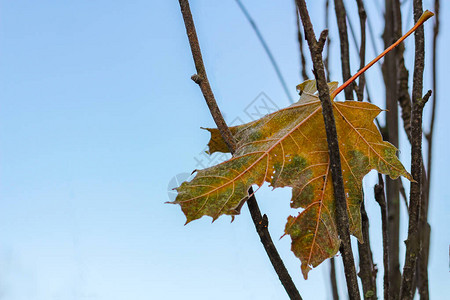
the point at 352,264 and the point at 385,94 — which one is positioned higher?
the point at 385,94

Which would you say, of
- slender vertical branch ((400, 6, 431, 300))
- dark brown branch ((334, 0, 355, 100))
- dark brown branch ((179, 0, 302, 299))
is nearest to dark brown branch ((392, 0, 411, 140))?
dark brown branch ((334, 0, 355, 100))

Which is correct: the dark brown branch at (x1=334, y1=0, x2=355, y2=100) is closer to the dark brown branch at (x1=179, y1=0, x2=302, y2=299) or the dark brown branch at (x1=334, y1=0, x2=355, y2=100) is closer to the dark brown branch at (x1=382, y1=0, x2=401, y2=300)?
the dark brown branch at (x1=382, y1=0, x2=401, y2=300)

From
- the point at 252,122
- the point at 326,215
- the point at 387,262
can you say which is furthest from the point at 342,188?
the point at 387,262

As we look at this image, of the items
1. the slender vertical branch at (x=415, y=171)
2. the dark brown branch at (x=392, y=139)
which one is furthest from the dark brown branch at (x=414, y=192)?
the dark brown branch at (x=392, y=139)

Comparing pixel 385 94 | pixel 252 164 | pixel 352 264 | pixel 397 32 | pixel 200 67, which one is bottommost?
pixel 352 264

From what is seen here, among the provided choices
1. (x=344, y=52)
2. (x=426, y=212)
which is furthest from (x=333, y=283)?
(x=344, y=52)

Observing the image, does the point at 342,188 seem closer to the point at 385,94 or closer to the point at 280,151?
the point at 280,151
